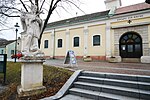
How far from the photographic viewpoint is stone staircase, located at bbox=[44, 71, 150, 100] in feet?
15.0

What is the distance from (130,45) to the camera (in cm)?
1747

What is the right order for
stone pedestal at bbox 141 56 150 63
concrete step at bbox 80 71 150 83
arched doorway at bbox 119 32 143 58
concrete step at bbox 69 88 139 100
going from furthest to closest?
arched doorway at bbox 119 32 143 58 → stone pedestal at bbox 141 56 150 63 → concrete step at bbox 80 71 150 83 → concrete step at bbox 69 88 139 100

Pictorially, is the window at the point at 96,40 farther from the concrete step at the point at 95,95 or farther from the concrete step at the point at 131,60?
the concrete step at the point at 95,95

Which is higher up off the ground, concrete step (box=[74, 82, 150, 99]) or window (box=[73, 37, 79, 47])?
window (box=[73, 37, 79, 47])

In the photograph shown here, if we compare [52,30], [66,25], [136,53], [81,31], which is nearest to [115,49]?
[136,53]

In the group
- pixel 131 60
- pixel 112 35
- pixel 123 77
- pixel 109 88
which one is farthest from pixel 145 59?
pixel 109 88

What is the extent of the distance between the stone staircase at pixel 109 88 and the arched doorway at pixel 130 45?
1251cm

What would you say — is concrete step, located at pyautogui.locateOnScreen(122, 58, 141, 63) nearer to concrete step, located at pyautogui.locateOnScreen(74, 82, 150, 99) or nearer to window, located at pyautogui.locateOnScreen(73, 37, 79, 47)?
window, located at pyautogui.locateOnScreen(73, 37, 79, 47)

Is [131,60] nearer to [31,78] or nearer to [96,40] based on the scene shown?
[96,40]

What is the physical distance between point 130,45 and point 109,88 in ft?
45.4

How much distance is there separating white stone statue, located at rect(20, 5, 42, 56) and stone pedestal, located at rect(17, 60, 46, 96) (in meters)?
0.44

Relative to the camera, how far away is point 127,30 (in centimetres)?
1736

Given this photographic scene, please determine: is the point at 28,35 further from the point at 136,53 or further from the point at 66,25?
the point at 66,25

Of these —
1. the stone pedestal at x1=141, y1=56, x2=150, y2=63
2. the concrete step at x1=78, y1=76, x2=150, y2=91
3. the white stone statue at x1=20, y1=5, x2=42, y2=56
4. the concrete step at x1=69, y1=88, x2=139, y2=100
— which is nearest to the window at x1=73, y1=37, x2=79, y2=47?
the stone pedestal at x1=141, y1=56, x2=150, y2=63
